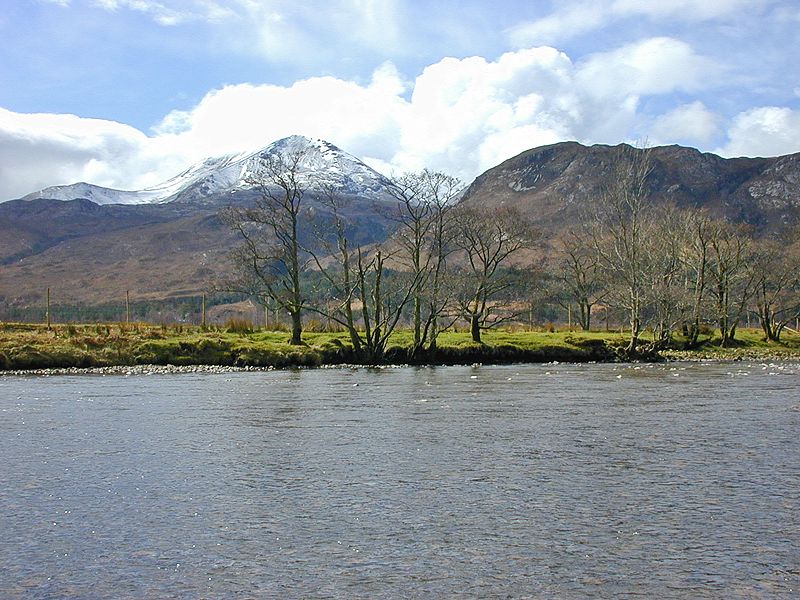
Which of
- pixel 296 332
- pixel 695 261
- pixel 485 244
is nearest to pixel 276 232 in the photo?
pixel 296 332

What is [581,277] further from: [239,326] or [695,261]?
[239,326]

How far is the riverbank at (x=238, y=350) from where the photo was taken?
155ft

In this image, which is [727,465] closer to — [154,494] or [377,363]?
[154,494]

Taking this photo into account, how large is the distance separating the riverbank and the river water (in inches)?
879

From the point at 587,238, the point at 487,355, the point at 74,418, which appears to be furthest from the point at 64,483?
the point at 587,238

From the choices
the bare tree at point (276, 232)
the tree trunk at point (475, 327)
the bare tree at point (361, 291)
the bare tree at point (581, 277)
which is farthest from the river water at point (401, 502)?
the bare tree at point (581, 277)

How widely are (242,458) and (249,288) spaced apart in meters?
46.5

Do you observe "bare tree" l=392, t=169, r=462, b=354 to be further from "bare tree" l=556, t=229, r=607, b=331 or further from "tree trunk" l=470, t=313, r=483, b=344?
"bare tree" l=556, t=229, r=607, b=331

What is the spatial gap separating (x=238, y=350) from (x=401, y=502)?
131 ft

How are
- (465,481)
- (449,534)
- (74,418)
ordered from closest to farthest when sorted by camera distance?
(449,534), (465,481), (74,418)

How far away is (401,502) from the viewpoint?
1267 cm

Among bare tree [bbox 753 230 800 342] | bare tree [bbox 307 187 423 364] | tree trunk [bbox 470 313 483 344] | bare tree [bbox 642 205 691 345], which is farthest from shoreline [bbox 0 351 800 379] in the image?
bare tree [bbox 753 230 800 342]

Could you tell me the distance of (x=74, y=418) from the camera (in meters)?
23.2

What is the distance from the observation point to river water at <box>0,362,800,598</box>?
9070 mm
